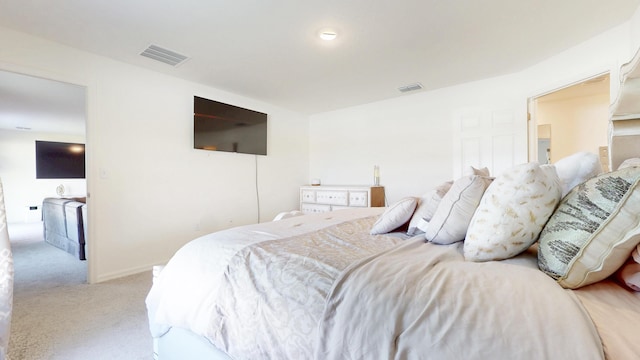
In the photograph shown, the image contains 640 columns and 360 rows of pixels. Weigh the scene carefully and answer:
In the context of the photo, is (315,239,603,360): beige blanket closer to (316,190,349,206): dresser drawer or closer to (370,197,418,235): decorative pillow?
(370,197,418,235): decorative pillow

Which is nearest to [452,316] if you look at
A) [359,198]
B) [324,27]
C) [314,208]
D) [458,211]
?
[458,211]

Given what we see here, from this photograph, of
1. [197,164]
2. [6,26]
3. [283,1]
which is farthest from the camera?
[197,164]

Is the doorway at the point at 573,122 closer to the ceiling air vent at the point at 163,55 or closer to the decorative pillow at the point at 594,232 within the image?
the decorative pillow at the point at 594,232

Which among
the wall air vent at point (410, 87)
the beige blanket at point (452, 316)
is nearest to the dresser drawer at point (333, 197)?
the wall air vent at point (410, 87)

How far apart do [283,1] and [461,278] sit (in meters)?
2.07

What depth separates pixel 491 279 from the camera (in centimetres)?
79

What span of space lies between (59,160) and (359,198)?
7918 millimetres

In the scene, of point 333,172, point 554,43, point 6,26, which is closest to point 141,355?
point 6,26

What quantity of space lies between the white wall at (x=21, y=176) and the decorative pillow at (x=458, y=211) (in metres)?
9.46

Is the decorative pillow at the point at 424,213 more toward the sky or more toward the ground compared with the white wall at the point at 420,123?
more toward the ground

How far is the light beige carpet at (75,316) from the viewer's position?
64.2 inches

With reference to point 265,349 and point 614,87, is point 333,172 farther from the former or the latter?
point 265,349

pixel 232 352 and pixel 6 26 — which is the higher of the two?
pixel 6 26

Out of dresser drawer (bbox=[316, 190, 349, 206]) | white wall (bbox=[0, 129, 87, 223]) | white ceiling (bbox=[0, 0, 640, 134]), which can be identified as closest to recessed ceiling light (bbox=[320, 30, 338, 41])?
white ceiling (bbox=[0, 0, 640, 134])
